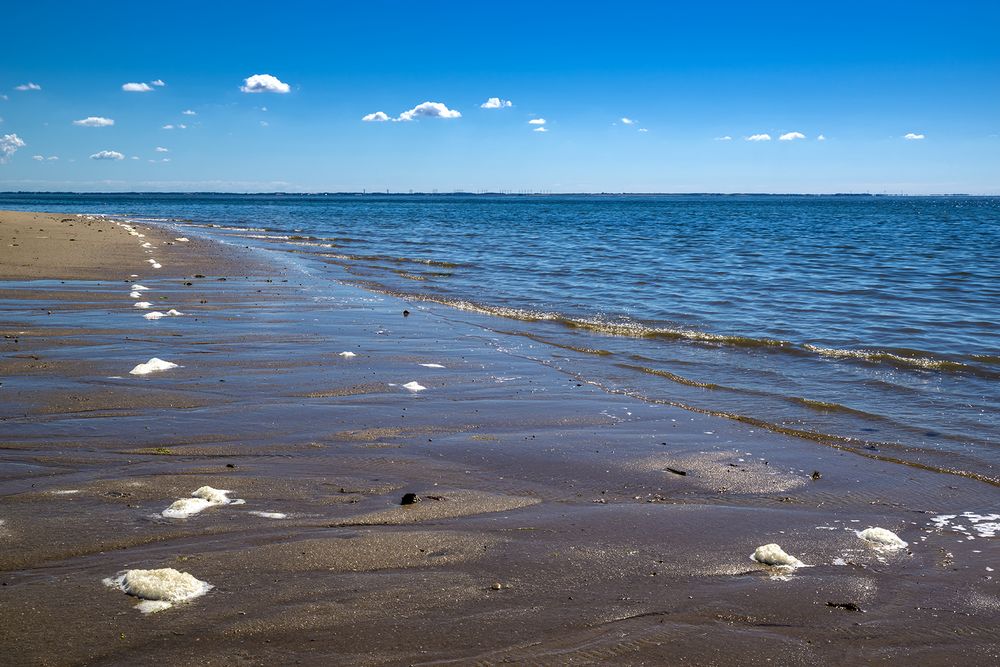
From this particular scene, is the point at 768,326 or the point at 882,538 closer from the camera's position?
the point at 882,538

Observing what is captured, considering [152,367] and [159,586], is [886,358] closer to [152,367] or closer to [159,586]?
[152,367]

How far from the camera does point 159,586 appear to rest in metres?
3.13

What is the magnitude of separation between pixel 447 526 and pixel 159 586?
1.42 meters

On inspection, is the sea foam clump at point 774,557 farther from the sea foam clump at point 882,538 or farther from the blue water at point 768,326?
the blue water at point 768,326

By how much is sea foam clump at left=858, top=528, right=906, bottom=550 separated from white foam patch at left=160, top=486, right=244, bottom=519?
3353 mm

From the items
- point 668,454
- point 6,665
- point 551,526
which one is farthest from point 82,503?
point 668,454

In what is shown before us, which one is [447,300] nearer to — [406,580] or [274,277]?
[274,277]

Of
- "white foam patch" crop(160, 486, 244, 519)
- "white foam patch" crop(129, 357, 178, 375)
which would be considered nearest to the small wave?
"white foam patch" crop(129, 357, 178, 375)

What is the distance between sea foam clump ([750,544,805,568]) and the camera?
3754 mm

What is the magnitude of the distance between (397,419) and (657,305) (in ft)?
30.7

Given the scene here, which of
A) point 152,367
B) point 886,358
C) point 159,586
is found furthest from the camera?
point 886,358

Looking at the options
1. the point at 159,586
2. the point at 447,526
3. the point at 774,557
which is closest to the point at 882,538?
the point at 774,557

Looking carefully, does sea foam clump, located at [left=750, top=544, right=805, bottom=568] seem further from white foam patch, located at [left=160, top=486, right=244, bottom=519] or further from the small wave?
the small wave

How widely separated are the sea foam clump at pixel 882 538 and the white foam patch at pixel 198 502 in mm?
3353
